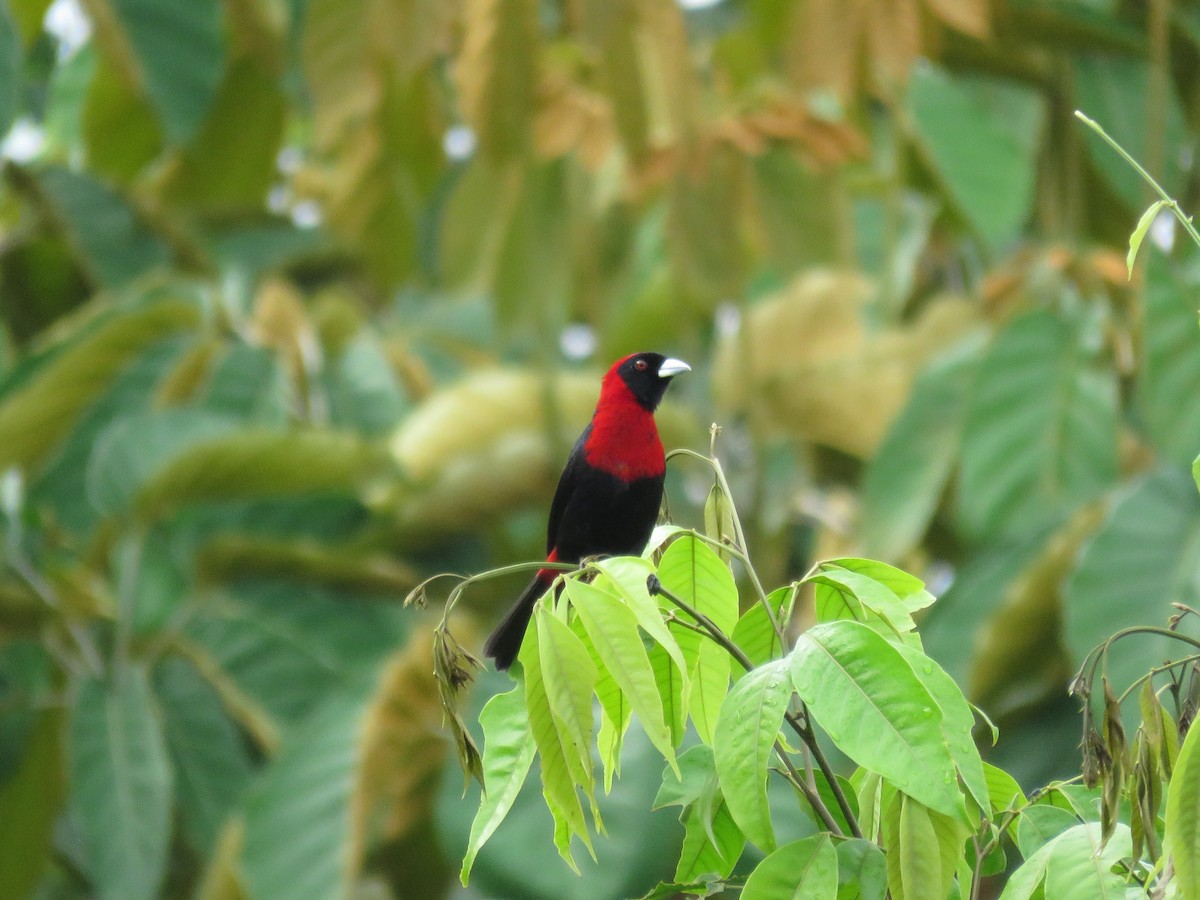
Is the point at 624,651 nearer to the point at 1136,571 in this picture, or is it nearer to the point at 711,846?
the point at 711,846

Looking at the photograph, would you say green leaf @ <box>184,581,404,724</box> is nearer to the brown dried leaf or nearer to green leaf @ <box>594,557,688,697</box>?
the brown dried leaf

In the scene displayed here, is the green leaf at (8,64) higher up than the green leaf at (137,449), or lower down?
higher up

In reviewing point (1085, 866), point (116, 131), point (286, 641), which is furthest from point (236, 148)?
point (1085, 866)

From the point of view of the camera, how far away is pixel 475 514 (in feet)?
16.8

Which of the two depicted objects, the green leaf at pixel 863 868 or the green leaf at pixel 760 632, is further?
the green leaf at pixel 760 632

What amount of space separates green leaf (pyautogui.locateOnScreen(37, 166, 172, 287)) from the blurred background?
1cm

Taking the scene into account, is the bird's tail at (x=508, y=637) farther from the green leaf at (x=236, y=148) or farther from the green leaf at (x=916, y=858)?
the green leaf at (x=236, y=148)

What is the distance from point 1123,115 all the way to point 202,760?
138 inches

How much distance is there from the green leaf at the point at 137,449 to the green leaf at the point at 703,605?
3197 millimetres

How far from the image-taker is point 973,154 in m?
5.95

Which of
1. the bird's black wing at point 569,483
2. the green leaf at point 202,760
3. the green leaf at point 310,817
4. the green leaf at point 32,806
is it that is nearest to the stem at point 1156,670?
the bird's black wing at point 569,483

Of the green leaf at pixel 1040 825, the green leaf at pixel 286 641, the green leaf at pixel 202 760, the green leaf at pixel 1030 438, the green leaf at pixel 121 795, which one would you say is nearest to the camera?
the green leaf at pixel 1040 825

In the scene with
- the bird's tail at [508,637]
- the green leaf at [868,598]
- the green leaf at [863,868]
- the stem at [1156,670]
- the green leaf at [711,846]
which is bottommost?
the bird's tail at [508,637]

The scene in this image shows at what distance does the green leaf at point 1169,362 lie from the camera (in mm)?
4422
